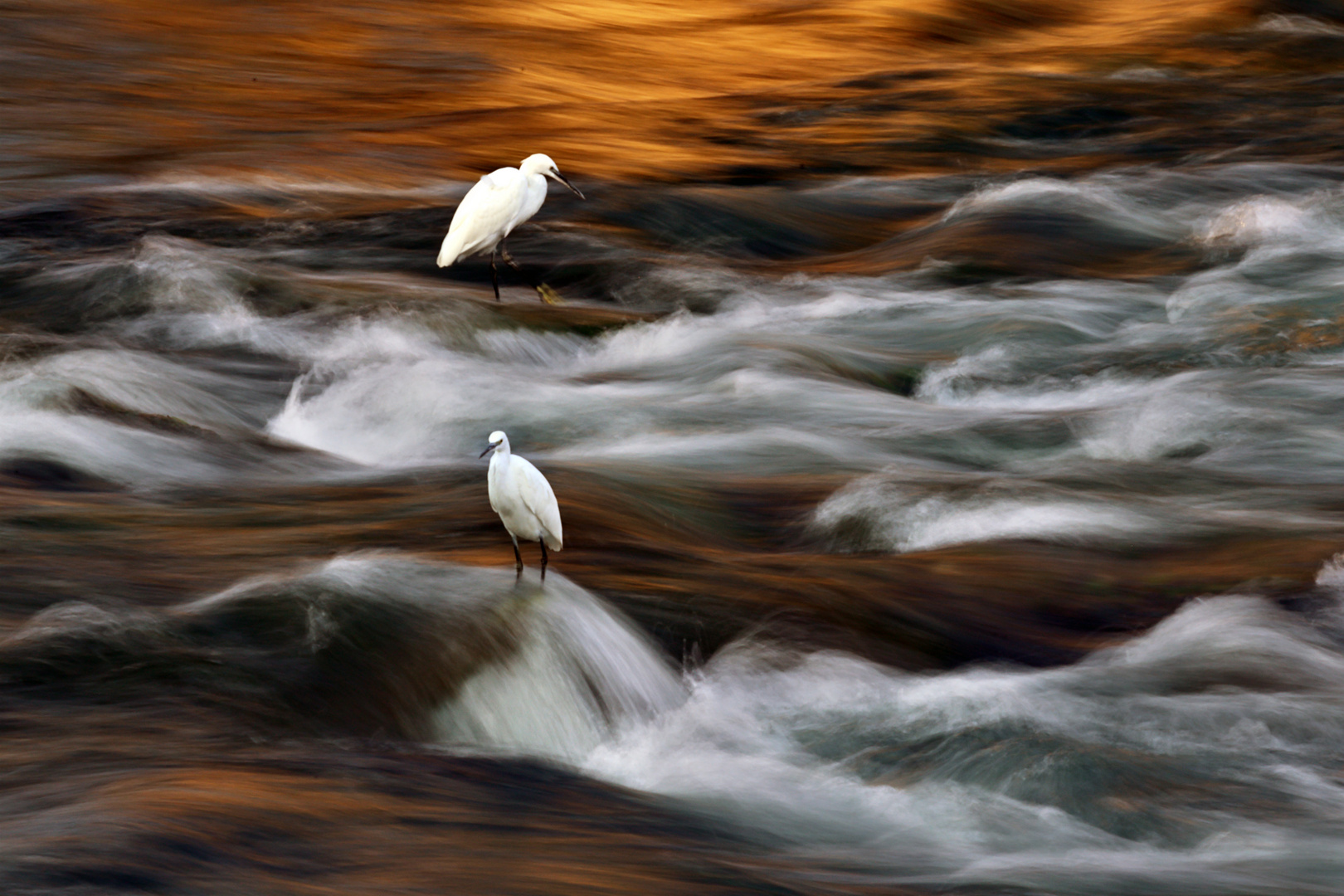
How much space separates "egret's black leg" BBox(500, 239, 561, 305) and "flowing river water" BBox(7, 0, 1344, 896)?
14 centimetres

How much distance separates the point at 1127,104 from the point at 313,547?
10476 millimetres

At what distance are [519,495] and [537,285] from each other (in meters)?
4.98

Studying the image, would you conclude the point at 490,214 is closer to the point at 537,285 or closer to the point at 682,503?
the point at 537,285

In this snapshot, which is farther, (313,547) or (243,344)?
(243,344)

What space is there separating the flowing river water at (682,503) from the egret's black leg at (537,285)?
0.46ft

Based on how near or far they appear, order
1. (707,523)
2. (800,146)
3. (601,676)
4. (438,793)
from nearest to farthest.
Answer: (438,793), (601,676), (707,523), (800,146)

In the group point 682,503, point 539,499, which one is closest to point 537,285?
point 682,503

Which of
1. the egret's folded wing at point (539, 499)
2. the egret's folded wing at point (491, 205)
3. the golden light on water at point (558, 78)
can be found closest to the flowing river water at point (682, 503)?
the golden light on water at point (558, 78)

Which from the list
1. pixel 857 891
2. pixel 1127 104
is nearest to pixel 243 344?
pixel 857 891

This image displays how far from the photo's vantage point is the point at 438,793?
3219mm

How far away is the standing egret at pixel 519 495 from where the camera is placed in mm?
4059

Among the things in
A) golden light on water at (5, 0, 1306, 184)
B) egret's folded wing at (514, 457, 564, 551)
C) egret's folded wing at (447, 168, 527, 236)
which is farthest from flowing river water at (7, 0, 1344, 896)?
egret's folded wing at (447, 168, 527, 236)

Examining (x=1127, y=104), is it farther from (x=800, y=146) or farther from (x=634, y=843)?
(x=634, y=843)

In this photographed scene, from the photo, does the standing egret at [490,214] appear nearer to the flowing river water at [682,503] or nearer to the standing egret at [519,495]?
the flowing river water at [682,503]
